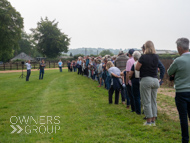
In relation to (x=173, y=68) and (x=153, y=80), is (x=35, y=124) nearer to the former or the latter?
(x=153, y=80)

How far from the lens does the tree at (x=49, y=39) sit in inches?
2596

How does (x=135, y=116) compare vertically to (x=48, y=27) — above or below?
below

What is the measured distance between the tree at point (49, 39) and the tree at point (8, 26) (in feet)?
75.4

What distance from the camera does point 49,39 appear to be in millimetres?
66438

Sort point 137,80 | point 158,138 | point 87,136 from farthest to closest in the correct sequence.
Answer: point 137,80, point 87,136, point 158,138

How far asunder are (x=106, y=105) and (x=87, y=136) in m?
3.65

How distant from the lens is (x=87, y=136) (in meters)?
5.29

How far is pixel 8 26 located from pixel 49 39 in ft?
86.6

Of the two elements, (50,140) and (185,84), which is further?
(50,140)

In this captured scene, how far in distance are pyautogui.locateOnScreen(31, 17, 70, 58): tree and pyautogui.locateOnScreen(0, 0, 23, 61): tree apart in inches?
905

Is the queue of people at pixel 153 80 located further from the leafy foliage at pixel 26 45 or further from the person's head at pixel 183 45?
the leafy foliage at pixel 26 45

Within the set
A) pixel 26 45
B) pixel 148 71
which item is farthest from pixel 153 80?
pixel 26 45

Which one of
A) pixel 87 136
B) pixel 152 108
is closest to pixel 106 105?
pixel 152 108

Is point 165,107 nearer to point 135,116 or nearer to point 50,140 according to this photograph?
point 135,116
